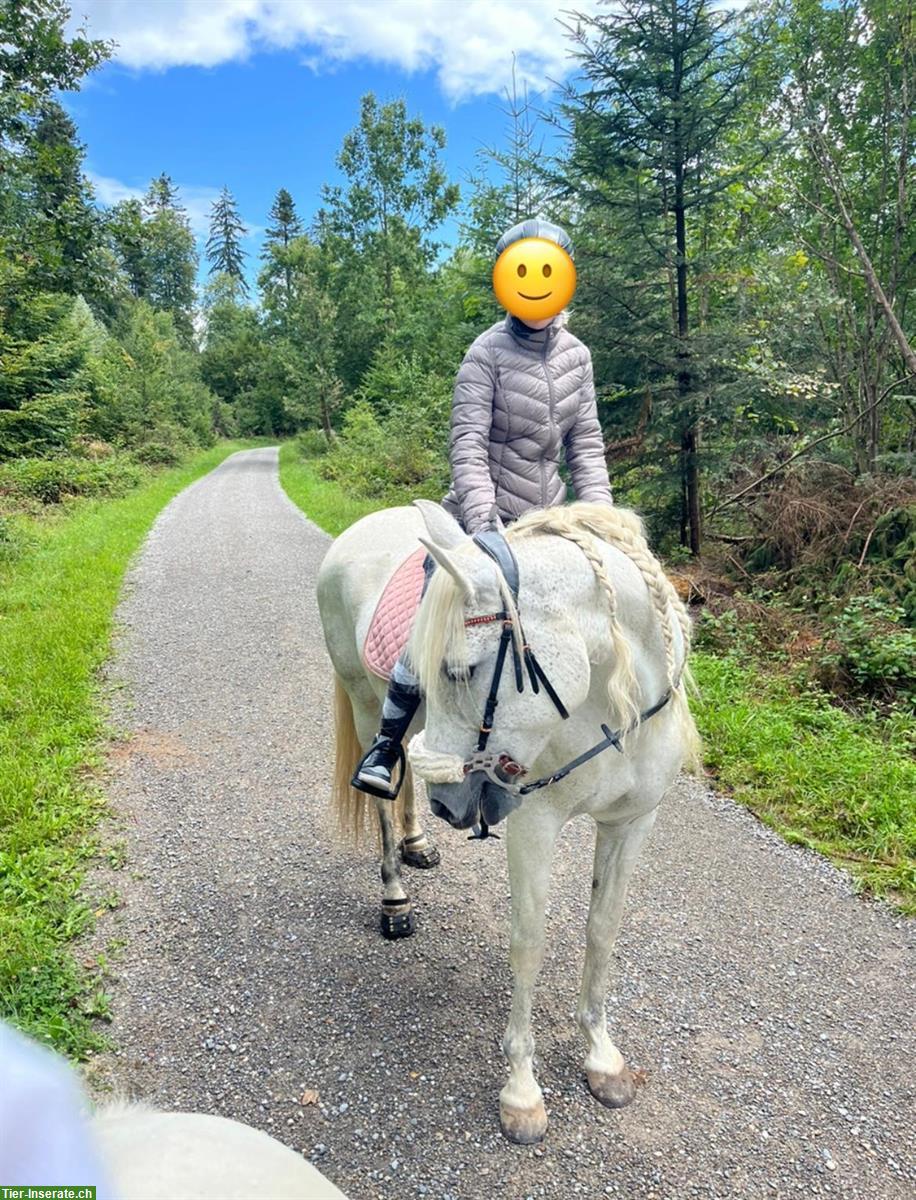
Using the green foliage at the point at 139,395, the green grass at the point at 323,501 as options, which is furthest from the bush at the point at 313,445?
the green foliage at the point at 139,395

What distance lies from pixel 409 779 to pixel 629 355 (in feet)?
17.5

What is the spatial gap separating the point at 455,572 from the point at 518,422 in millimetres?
1129

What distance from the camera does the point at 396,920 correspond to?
9.46 ft

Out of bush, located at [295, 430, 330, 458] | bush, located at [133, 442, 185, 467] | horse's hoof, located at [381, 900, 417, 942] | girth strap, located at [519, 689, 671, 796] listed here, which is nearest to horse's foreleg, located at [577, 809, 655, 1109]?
girth strap, located at [519, 689, 671, 796]

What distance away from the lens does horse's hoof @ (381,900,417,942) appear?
2.87 metres

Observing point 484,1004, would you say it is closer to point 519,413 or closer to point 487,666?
point 487,666

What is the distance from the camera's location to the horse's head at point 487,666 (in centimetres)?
153

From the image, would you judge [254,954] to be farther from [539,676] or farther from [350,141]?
[350,141]

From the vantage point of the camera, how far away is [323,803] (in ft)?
12.8

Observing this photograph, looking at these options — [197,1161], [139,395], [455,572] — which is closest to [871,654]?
[455,572]

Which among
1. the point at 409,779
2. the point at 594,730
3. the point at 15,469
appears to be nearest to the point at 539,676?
the point at 594,730

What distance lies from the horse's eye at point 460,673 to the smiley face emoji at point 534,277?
1365 mm

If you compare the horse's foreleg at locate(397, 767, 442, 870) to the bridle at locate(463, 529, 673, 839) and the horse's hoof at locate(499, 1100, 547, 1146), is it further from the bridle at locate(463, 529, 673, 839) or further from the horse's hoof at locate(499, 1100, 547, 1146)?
the bridle at locate(463, 529, 673, 839)

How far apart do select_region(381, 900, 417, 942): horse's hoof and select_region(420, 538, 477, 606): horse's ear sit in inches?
75.4
